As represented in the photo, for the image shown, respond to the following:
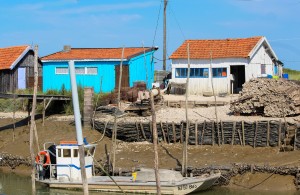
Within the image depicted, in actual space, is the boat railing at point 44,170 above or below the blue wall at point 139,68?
below

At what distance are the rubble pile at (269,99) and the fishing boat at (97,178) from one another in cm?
615

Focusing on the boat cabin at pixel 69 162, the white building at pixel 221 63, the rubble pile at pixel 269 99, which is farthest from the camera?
the white building at pixel 221 63

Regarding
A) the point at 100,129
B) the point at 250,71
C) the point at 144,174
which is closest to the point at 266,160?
the point at 144,174

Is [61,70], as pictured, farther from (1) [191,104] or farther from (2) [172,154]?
(2) [172,154]

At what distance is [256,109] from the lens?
2594cm

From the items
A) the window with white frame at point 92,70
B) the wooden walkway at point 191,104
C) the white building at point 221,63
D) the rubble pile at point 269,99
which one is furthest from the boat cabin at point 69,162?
the white building at point 221,63

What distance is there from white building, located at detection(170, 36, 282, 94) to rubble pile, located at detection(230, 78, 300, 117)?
32.5 ft

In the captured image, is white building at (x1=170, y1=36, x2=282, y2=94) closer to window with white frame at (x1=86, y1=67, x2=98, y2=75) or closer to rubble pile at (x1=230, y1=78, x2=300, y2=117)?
window with white frame at (x1=86, y1=67, x2=98, y2=75)

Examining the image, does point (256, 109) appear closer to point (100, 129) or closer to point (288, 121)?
point (288, 121)

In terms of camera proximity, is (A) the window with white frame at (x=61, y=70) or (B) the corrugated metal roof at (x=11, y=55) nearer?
(A) the window with white frame at (x=61, y=70)

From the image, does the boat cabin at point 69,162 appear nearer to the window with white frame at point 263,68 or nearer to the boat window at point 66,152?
the boat window at point 66,152

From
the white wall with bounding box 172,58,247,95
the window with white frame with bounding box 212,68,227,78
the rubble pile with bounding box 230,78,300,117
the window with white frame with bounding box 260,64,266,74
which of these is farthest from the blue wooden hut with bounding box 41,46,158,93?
the rubble pile with bounding box 230,78,300,117

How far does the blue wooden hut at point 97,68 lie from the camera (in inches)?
1415

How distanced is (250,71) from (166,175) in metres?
18.1
